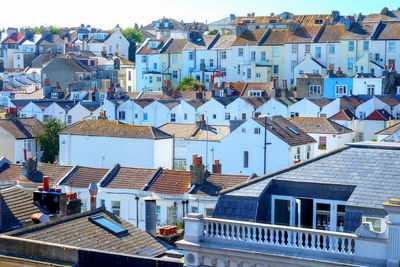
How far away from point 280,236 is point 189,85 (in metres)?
76.1

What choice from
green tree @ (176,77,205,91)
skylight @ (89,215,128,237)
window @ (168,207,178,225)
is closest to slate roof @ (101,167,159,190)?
window @ (168,207,178,225)

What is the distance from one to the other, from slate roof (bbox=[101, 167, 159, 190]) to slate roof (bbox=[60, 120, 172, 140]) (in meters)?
15.1

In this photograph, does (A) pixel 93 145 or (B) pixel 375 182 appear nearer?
(B) pixel 375 182

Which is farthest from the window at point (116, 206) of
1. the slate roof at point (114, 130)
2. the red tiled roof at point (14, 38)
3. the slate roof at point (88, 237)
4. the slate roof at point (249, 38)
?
the red tiled roof at point (14, 38)

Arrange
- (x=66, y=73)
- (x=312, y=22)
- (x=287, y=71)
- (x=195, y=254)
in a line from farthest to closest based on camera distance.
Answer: (x=312, y=22)
(x=66, y=73)
(x=287, y=71)
(x=195, y=254)

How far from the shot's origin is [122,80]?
110312 millimetres

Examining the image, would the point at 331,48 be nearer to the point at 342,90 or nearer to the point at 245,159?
the point at 342,90

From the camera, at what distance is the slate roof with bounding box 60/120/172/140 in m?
55.5

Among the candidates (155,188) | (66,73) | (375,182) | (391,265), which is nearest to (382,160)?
(375,182)

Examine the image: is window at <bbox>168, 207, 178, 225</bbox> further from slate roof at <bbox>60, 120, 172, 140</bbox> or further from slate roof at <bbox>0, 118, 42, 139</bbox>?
slate roof at <bbox>0, 118, 42, 139</bbox>

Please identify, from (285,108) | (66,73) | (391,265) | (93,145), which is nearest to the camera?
(391,265)

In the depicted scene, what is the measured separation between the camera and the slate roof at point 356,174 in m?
17.1

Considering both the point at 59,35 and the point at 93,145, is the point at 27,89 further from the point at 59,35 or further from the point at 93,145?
the point at 93,145

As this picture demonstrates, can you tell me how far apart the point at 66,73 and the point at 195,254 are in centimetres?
8801
